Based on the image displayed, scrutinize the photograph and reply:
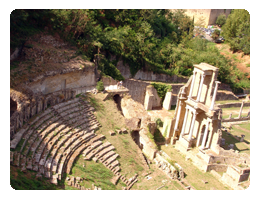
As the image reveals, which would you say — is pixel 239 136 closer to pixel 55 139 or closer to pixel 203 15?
pixel 55 139

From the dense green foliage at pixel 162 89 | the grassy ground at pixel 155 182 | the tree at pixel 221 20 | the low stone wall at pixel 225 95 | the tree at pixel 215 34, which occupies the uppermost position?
the tree at pixel 221 20

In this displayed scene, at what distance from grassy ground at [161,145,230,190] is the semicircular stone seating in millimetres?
5425

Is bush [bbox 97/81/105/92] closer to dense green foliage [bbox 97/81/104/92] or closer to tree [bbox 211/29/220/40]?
dense green foliage [bbox 97/81/104/92]

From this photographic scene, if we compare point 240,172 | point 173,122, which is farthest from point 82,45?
point 240,172

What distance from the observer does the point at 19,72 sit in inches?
861

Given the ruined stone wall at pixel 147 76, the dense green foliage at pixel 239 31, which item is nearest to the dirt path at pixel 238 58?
the dense green foliage at pixel 239 31

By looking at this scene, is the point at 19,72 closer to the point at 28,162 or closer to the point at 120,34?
the point at 28,162

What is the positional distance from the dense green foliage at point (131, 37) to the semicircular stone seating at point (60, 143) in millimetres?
7782

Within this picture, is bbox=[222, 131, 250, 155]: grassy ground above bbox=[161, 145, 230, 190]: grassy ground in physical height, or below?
above

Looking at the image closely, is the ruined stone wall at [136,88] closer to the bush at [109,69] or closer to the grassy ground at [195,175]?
the bush at [109,69]

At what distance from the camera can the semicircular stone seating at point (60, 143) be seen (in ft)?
54.7

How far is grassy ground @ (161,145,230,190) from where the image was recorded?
2158cm

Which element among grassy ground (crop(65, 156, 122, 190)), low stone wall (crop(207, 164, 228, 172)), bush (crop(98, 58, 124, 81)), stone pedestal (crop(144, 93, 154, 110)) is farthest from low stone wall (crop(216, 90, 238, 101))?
grassy ground (crop(65, 156, 122, 190))

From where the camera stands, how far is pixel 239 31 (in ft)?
171
